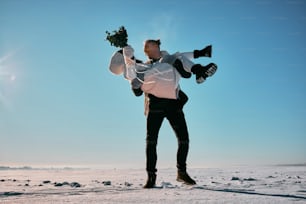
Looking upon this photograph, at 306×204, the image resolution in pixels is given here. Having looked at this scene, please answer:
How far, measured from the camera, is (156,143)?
351 cm

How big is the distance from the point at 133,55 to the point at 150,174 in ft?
4.17

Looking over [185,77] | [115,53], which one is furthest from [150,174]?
[115,53]

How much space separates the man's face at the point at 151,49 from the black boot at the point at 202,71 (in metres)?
0.46

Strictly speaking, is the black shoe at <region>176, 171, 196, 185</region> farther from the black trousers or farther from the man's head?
the man's head

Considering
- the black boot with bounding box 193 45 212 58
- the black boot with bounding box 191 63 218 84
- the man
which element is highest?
the black boot with bounding box 193 45 212 58

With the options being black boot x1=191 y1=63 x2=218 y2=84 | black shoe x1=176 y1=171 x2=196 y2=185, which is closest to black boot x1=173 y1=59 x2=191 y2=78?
black boot x1=191 y1=63 x2=218 y2=84

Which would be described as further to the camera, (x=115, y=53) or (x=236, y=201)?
(x=115, y=53)

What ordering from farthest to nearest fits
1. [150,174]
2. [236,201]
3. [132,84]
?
[132,84], [150,174], [236,201]

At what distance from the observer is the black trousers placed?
3484mm

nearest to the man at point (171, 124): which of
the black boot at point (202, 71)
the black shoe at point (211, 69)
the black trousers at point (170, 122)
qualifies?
the black trousers at point (170, 122)

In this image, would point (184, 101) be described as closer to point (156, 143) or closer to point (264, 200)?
point (156, 143)

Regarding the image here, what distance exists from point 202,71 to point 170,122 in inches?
25.4

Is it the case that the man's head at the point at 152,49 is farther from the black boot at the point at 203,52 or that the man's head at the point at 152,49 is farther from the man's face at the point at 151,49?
the black boot at the point at 203,52

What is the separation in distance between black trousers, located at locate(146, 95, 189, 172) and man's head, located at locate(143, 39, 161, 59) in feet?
1.66
